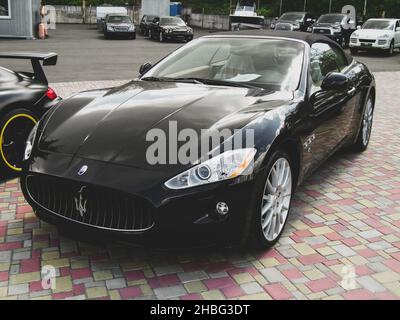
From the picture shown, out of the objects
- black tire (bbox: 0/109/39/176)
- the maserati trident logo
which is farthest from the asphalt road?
the maserati trident logo

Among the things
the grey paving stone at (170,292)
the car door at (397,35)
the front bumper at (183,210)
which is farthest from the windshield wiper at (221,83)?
the car door at (397,35)

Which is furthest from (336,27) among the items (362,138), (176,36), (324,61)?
(324,61)

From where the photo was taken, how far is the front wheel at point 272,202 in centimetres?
343

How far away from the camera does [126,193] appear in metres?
3.12

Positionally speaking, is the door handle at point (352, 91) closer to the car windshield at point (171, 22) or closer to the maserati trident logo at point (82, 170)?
the maserati trident logo at point (82, 170)

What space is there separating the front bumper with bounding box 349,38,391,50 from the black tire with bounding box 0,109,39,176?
1981cm

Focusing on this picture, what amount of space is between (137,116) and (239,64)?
1403 mm

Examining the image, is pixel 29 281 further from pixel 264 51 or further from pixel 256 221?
pixel 264 51

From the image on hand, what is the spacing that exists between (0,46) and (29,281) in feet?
66.6

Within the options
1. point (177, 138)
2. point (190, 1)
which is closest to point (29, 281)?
point (177, 138)

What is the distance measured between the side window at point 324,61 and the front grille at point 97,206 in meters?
2.29

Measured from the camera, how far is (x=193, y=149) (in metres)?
3.32

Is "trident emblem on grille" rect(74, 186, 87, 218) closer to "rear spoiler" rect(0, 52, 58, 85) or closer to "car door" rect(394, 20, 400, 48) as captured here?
"rear spoiler" rect(0, 52, 58, 85)

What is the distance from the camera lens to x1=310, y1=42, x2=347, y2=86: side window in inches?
189
